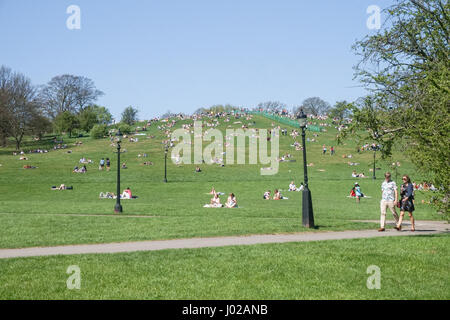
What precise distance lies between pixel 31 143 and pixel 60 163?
35.6 m

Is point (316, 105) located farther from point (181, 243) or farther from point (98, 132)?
point (181, 243)

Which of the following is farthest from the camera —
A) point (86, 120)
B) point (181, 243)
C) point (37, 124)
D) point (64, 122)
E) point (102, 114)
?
point (102, 114)

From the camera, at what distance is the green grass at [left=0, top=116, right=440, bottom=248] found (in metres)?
14.4

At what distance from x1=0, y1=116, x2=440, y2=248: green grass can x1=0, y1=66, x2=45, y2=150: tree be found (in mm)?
4393

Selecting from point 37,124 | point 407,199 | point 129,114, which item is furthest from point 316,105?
point 407,199

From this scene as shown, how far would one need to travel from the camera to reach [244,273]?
→ 8.33 metres

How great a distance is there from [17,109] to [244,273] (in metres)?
80.9

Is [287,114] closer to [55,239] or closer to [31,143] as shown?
[31,143]

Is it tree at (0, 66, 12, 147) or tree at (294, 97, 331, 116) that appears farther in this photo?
tree at (294, 97, 331, 116)

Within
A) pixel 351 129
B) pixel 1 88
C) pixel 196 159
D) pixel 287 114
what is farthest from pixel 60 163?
pixel 287 114

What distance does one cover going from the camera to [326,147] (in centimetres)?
7594
